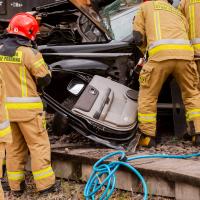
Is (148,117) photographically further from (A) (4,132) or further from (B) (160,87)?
(A) (4,132)

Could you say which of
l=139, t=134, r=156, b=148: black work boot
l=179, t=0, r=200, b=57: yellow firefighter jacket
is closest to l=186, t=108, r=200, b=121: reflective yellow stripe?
l=139, t=134, r=156, b=148: black work boot

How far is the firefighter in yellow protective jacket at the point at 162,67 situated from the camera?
5.34 metres

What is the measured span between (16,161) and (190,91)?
1.88 metres

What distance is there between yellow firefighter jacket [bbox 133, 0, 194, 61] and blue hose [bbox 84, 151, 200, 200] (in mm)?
1087

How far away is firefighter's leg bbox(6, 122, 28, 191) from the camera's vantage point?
5.06 meters

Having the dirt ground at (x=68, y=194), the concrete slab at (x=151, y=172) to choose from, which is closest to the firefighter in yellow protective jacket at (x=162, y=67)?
the concrete slab at (x=151, y=172)

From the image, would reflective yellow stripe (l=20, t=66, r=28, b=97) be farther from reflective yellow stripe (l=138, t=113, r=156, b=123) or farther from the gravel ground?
reflective yellow stripe (l=138, t=113, r=156, b=123)

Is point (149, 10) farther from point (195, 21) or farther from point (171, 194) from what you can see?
point (171, 194)

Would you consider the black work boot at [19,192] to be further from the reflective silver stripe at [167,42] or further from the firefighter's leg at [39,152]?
the reflective silver stripe at [167,42]

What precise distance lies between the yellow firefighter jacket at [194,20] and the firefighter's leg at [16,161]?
6.85 ft

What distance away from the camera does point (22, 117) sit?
16.0ft

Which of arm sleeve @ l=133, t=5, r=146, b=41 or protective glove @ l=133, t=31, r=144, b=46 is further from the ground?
arm sleeve @ l=133, t=5, r=146, b=41

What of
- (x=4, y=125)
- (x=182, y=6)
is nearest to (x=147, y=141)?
(x=182, y=6)

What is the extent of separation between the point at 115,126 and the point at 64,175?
2.38 feet
